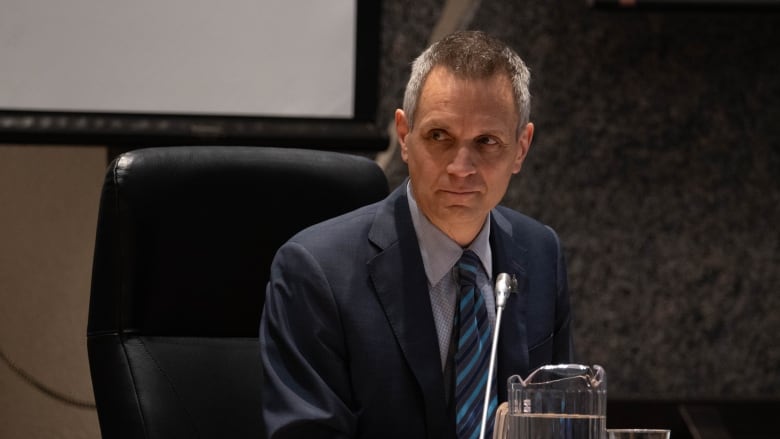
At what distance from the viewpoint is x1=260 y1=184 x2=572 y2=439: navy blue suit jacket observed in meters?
1.31

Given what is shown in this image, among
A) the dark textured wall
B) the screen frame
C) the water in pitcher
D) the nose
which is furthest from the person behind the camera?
the dark textured wall

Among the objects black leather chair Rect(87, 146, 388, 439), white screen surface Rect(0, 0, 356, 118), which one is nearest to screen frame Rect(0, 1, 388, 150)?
white screen surface Rect(0, 0, 356, 118)

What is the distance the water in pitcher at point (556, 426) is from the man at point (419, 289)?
30cm

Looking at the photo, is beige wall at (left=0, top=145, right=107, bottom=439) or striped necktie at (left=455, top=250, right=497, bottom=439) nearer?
striped necktie at (left=455, top=250, right=497, bottom=439)

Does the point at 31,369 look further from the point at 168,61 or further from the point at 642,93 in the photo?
the point at 642,93

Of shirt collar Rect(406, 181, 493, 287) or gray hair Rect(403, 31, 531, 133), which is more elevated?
gray hair Rect(403, 31, 531, 133)

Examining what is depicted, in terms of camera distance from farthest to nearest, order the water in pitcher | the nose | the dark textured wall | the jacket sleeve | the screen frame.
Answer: the dark textured wall, the screen frame, the nose, the jacket sleeve, the water in pitcher

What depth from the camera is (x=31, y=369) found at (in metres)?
2.21

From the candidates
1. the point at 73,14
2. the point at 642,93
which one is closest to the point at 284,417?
the point at 73,14

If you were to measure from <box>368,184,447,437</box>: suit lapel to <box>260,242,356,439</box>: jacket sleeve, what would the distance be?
0.24ft

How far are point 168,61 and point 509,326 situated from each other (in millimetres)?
1110

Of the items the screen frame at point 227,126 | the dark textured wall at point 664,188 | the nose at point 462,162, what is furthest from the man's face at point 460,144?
A: the dark textured wall at point 664,188

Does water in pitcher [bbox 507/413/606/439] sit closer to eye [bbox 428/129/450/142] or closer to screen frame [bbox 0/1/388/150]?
eye [bbox 428/129/450/142]

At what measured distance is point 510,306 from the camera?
1.46 m
